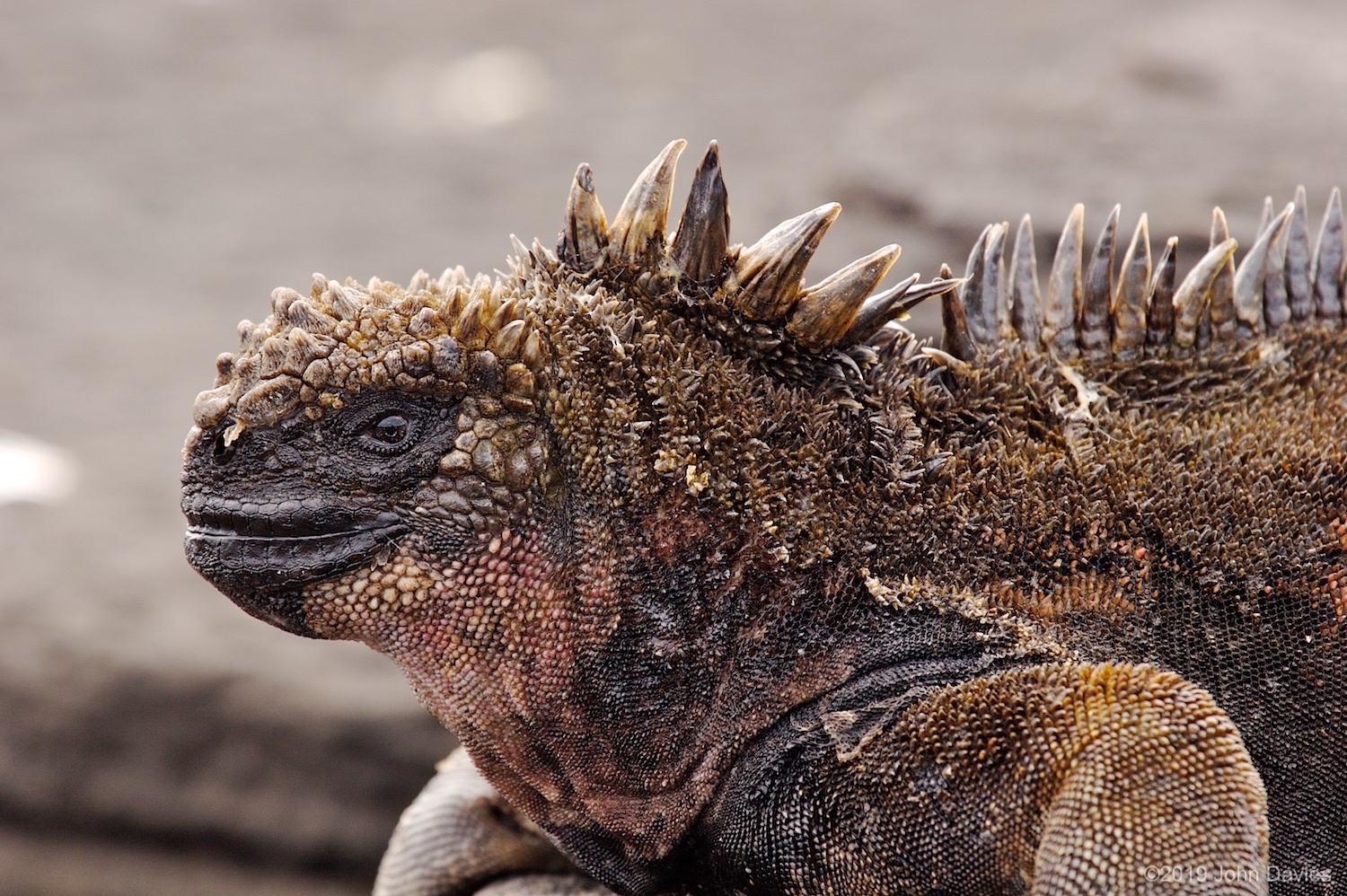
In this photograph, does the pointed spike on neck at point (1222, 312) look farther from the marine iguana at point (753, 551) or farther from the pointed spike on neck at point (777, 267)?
the pointed spike on neck at point (777, 267)

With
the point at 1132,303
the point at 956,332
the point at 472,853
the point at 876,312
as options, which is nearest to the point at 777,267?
the point at 876,312

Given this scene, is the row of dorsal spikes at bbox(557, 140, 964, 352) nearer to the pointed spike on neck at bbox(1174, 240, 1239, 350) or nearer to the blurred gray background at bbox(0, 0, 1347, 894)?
the pointed spike on neck at bbox(1174, 240, 1239, 350)

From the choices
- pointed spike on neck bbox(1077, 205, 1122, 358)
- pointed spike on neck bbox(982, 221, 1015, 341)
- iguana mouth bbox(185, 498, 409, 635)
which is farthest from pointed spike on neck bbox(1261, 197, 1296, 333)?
iguana mouth bbox(185, 498, 409, 635)

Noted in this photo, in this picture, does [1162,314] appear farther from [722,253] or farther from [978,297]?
[722,253]

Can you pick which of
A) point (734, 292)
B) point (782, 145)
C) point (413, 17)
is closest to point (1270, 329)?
point (734, 292)

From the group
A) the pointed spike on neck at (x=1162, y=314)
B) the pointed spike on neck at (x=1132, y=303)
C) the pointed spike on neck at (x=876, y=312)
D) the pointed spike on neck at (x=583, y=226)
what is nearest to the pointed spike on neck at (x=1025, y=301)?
the pointed spike on neck at (x=1132, y=303)

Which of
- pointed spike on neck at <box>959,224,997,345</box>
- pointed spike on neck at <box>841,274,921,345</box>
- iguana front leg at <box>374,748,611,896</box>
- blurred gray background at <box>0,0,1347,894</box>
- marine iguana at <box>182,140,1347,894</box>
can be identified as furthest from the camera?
blurred gray background at <box>0,0,1347,894</box>

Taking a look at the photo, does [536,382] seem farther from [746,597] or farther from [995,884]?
[995,884]
